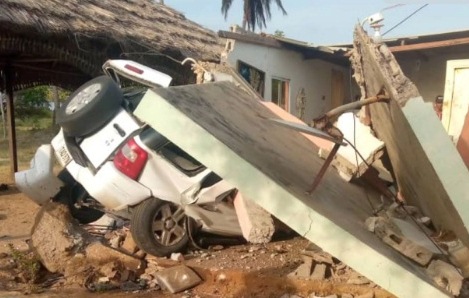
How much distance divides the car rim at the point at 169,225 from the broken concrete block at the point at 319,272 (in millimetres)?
1480

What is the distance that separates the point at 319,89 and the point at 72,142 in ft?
37.7

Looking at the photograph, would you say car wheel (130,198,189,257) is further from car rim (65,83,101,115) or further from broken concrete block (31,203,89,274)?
car rim (65,83,101,115)

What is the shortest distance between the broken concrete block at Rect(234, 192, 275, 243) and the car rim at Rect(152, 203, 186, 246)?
0.59m

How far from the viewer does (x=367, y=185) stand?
20.2ft

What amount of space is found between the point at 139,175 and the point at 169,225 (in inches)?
23.5

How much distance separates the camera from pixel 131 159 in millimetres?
5902

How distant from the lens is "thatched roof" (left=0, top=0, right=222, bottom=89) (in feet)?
29.4

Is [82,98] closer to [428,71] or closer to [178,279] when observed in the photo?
[178,279]

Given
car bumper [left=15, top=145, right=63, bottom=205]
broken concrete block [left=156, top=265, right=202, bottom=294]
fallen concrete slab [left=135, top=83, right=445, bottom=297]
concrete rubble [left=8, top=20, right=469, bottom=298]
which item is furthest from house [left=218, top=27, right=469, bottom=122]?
fallen concrete slab [left=135, top=83, right=445, bottom=297]

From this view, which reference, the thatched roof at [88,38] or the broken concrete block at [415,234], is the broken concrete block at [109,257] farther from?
the thatched roof at [88,38]

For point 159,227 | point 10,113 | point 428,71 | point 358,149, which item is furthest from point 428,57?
point 159,227

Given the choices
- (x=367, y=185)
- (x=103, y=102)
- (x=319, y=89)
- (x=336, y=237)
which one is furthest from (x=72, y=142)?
(x=319, y=89)

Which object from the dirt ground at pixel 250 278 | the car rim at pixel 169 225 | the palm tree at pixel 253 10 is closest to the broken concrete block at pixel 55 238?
the dirt ground at pixel 250 278

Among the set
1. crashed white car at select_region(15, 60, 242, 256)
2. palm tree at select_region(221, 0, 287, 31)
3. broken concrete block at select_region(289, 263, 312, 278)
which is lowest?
broken concrete block at select_region(289, 263, 312, 278)
